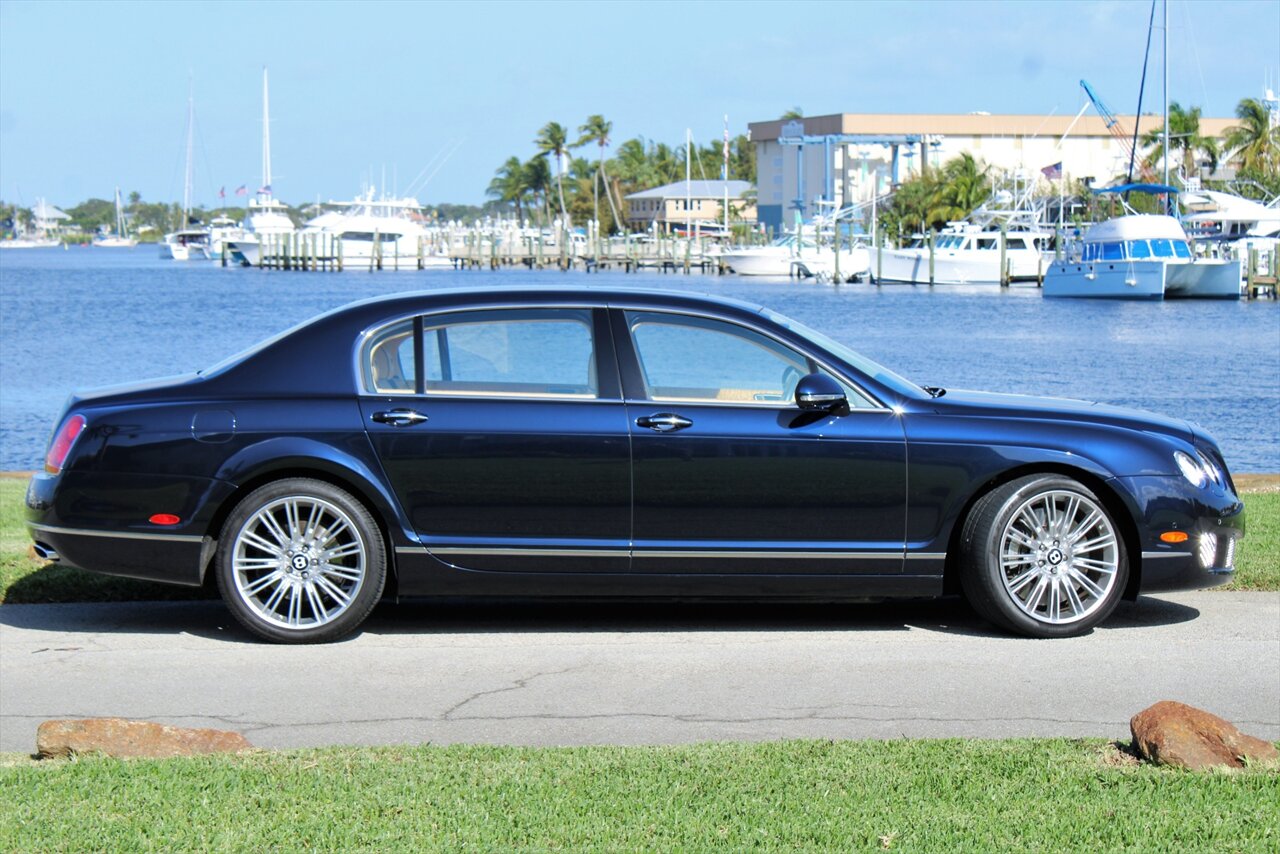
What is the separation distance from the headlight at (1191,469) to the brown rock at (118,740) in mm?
4498

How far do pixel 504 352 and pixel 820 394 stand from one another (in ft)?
4.83

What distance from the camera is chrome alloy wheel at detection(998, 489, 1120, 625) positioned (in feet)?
23.7

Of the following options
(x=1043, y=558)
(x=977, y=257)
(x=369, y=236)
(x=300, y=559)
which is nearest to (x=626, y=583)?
(x=300, y=559)

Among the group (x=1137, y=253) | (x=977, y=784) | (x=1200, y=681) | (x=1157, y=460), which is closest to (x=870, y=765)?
(x=977, y=784)

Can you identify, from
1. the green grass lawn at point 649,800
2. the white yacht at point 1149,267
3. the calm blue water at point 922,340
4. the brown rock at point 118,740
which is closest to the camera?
the green grass lawn at point 649,800

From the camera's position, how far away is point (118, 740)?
16.7 feet

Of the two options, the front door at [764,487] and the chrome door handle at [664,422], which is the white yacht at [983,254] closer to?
the front door at [764,487]

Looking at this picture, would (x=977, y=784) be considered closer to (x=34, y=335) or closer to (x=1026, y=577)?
(x=1026, y=577)

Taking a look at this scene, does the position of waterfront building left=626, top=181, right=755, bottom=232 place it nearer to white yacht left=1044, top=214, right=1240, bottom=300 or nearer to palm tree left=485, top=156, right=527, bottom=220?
palm tree left=485, top=156, right=527, bottom=220

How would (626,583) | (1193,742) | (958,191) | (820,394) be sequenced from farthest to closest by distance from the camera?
(958,191)
(626,583)
(820,394)
(1193,742)

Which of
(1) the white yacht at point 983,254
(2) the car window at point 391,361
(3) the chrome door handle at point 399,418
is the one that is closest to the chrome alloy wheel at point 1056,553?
(3) the chrome door handle at point 399,418

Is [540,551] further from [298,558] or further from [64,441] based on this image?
[64,441]

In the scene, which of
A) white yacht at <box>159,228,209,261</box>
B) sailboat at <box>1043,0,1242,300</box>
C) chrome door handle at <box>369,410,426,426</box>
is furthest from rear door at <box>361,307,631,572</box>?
white yacht at <box>159,228,209,261</box>

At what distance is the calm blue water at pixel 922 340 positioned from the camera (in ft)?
98.4
